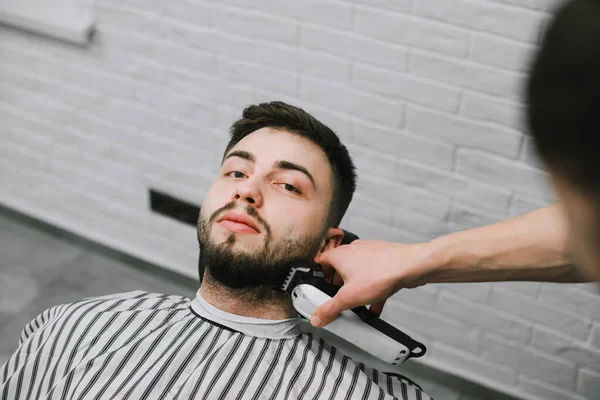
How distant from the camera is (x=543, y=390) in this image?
2377 millimetres

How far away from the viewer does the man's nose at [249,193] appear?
66.1 inches

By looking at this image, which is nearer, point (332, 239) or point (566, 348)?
point (332, 239)

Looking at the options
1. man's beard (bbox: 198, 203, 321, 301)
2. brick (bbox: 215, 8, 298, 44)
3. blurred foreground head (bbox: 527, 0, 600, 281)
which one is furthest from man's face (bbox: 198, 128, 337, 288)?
blurred foreground head (bbox: 527, 0, 600, 281)

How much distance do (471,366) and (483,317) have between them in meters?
0.23

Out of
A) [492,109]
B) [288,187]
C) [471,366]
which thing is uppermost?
[492,109]

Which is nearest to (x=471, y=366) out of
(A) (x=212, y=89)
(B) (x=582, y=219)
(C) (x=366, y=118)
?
(C) (x=366, y=118)

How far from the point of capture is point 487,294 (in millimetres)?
2273

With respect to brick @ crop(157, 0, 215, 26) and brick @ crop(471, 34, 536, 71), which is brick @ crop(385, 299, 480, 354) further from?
brick @ crop(157, 0, 215, 26)

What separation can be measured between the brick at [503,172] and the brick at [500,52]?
0.26 metres

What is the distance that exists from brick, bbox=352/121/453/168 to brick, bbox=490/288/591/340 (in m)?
0.48

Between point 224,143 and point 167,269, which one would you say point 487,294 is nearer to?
point 224,143

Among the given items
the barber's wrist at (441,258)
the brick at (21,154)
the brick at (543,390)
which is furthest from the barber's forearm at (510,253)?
the brick at (21,154)

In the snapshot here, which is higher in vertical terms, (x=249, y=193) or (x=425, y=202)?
(x=249, y=193)

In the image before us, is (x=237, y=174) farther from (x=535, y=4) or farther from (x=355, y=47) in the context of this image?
(x=535, y=4)
